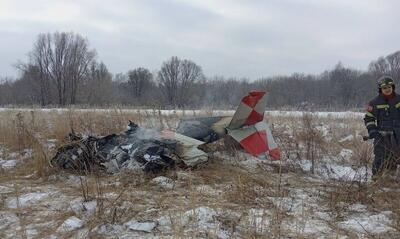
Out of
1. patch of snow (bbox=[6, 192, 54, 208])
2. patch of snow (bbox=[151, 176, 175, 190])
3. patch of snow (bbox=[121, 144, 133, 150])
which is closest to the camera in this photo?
patch of snow (bbox=[6, 192, 54, 208])

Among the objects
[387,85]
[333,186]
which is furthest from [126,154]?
[387,85]

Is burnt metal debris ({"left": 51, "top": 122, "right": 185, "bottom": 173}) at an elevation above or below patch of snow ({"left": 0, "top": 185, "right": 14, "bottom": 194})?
above

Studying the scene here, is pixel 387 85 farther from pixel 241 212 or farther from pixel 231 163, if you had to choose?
pixel 241 212

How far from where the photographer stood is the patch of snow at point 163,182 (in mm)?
5320

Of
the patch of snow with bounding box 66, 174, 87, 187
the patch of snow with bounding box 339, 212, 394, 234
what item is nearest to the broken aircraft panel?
the patch of snow with bounding box 66, 174, 87, 187

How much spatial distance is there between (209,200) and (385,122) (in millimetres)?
3210

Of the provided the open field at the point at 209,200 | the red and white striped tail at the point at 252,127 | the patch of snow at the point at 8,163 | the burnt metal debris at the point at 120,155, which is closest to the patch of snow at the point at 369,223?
the open field at the point at 209,200

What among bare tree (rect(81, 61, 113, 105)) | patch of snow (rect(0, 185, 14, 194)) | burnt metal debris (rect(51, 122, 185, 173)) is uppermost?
bare tree (rect(81, 61, 113, 105))

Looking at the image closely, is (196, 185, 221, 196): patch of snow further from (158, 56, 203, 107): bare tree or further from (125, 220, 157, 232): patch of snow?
(158, 56, 203, 107): bare tree

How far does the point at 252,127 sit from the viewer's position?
7078 mm

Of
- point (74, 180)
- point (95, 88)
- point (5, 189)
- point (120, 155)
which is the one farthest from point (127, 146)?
point (95, 88)

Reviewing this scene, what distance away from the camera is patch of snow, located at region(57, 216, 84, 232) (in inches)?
147

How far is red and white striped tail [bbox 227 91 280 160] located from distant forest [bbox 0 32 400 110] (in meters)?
45.3

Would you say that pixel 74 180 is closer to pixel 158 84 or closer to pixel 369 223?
pixel 369 223
